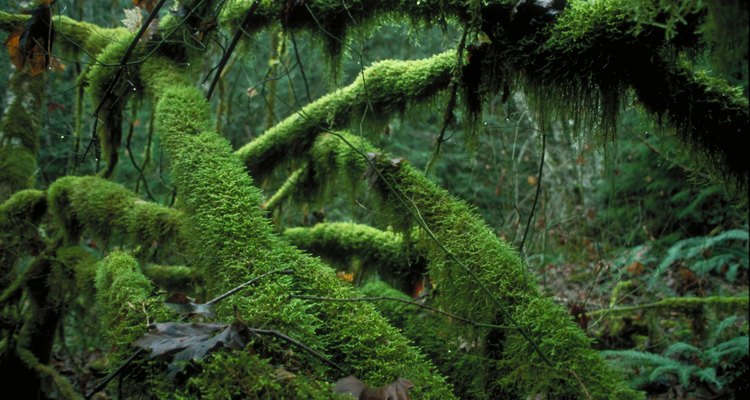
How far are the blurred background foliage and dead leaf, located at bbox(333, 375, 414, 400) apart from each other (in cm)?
121

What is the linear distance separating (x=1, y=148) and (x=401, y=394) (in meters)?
5.29

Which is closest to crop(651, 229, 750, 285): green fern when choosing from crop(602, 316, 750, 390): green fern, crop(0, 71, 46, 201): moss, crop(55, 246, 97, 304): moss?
crop(602, 316, 750, 390): green fern

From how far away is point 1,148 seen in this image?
5.14 meters

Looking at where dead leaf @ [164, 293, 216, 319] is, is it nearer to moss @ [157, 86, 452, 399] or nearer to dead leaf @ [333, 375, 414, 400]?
moss @ [157, 86, 452, 399]

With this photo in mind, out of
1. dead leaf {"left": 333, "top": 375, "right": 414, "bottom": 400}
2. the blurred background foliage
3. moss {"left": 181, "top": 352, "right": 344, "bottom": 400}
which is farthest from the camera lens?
the blurred background foliage

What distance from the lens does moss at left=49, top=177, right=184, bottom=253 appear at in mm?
3639

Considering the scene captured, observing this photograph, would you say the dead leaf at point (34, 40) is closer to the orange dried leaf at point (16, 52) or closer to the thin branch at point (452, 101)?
the orange dried leaf at point (16, 52)

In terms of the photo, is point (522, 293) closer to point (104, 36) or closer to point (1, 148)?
point (104, 36)

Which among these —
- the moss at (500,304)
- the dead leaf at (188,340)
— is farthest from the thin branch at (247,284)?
the moss at (500,304)

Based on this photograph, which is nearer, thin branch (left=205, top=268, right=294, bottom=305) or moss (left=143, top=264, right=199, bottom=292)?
thin branch (left=205, top=268, right=294, bottom=305)

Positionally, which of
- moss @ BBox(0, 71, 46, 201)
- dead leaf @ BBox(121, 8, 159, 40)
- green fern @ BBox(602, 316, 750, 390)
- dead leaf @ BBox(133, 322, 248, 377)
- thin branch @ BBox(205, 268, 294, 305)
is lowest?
green fern @ BBox(602, 316, 750, 390)

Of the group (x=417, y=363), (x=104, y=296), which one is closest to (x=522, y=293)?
(x=417, y=363)

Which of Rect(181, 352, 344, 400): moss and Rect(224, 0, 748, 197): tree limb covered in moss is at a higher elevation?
Rect(224, 0, 748, 197): tree limb covered in moss

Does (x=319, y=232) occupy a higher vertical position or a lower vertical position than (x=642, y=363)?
higher
